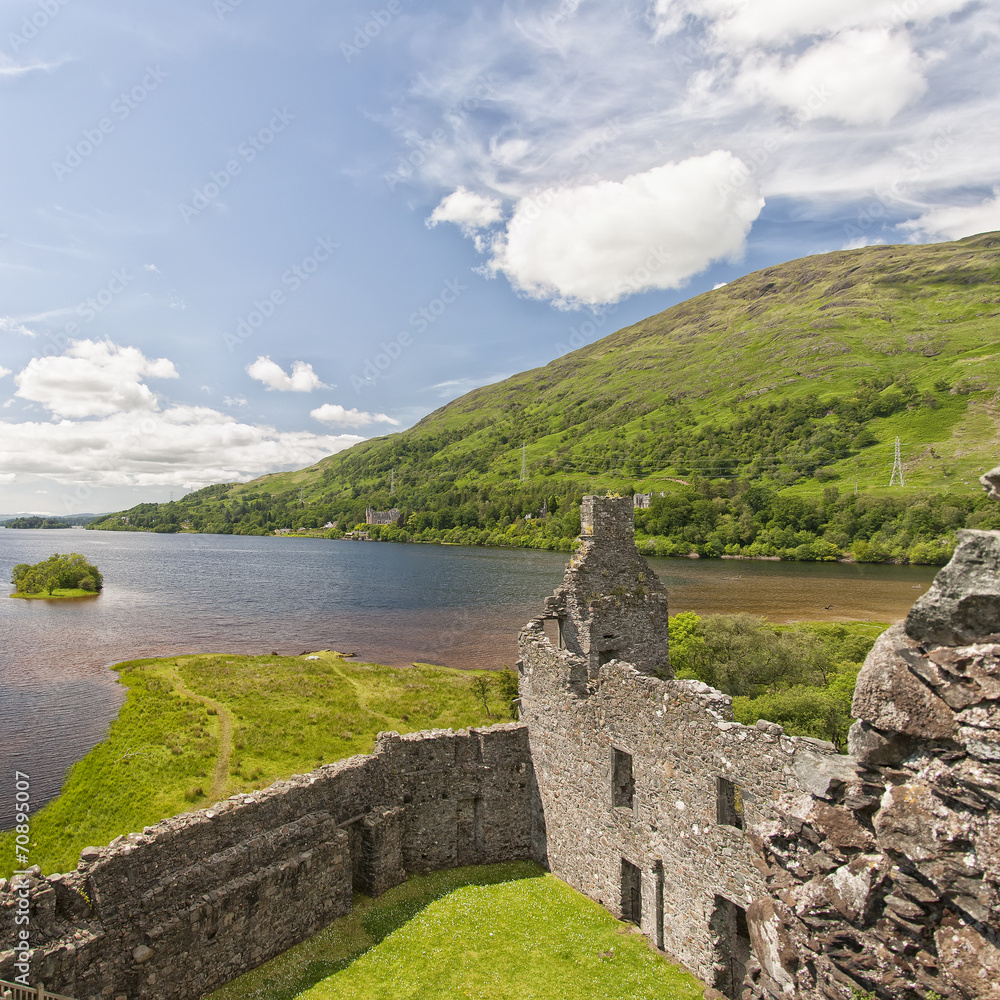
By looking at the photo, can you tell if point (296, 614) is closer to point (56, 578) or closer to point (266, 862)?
point (56, 578)

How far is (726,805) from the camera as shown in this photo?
10.2 meters

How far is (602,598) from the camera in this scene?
15.0 meters

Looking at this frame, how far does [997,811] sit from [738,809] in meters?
6.74

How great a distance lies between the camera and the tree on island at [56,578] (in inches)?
3762

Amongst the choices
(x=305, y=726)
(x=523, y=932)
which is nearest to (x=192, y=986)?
(x=523, y=932)

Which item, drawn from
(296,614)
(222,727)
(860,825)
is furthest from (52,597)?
(860,825)

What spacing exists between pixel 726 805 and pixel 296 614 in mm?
83285

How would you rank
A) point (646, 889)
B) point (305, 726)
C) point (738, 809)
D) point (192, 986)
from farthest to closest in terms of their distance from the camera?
1. point (305, 726)
2. point (646, 889)
3. point (192, 986)
4. point (738, 809)

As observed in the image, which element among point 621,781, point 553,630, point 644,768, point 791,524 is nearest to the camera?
point 644,768

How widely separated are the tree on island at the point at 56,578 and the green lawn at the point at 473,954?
111 m

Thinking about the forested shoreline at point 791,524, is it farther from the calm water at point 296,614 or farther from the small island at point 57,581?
the small island at point 57,581

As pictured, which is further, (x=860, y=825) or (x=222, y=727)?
(x=222, y=727)

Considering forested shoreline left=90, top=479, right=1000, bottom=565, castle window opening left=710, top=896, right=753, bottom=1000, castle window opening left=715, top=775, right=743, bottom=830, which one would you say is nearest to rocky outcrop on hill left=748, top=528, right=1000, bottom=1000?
castle window opening left=715, top=775, right=743, bottom=830

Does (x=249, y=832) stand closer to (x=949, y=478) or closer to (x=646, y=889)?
(x=646, y=889)
